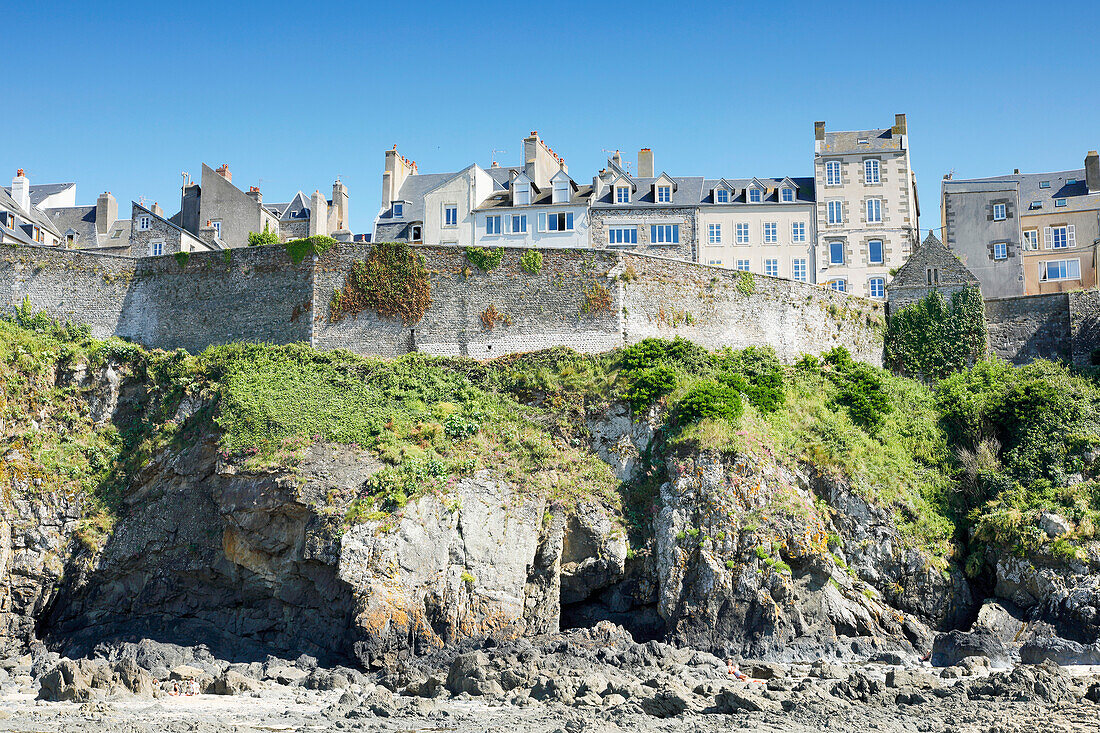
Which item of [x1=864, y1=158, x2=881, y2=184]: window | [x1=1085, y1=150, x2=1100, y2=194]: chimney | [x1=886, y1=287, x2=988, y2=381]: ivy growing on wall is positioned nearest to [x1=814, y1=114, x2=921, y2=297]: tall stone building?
[x1=864, y1=158, x2=881, y2=184]: window

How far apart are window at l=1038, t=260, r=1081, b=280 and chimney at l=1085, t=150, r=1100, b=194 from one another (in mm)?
3939

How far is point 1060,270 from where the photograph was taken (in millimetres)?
42406

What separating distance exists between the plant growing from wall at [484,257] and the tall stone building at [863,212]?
560 inches

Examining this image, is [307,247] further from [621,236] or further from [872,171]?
[872,171]

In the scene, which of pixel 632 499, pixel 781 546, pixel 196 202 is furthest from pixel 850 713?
pixel 196 202

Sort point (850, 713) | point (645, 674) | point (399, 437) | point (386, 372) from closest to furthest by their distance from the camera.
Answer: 1. point (850, 713)
2. point (645, 674)
3. point (399, 437)
4. point (386, 372)

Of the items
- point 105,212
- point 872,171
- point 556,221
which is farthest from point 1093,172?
point 105,212

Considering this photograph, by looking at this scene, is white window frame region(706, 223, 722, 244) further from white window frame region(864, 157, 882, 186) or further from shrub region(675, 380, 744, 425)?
shrub region(675, 380, 744, 425)

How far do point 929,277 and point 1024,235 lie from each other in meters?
10.5

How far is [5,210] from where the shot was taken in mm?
42438

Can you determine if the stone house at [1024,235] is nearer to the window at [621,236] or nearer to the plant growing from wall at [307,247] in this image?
the window at [621,236]

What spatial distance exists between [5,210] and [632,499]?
2919 centimetres

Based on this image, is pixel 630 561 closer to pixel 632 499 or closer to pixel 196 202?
pixel 632 499

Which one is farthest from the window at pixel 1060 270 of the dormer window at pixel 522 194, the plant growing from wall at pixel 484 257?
the plant growing from wall at pixel 484 257
